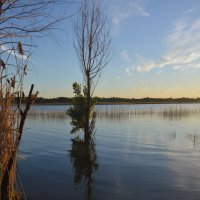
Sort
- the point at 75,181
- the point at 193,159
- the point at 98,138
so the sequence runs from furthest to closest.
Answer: the point at 98,138 → the point at 193,159 → the point at 75,181

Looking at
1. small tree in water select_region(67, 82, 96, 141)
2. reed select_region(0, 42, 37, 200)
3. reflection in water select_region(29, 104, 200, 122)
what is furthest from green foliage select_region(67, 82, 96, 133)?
reed select_region(0, 42, 37, 200)

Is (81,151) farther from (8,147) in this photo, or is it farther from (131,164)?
(8,147)

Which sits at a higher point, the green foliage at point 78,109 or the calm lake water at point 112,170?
the green foliage at point 78,109

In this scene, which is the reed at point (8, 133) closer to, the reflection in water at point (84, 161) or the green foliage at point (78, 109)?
the reflection in water at point (84, 161)

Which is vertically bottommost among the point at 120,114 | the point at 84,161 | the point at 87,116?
the point at 84,161

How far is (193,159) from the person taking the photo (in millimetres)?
13469

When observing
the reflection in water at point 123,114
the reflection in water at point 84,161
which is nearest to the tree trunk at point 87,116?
the reflection in water at point 84,161

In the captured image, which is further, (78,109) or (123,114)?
(123,114)

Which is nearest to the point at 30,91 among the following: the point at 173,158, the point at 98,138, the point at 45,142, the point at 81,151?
the point at 173,158

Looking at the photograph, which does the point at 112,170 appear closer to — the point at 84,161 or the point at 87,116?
the point at 84,161

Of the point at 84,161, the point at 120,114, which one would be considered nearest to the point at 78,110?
the point at 84,161

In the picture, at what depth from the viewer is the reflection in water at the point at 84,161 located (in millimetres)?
10070

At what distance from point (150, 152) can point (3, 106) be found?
400 inches

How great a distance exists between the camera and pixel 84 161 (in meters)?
13.4
